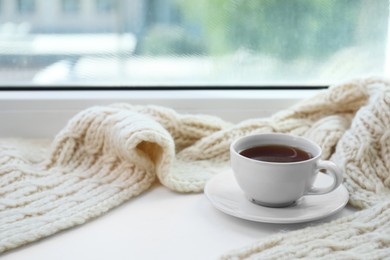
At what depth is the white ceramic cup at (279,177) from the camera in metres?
0.64

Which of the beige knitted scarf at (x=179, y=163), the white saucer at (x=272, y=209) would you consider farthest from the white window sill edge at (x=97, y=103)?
the white saucer at (x=272, y=209)

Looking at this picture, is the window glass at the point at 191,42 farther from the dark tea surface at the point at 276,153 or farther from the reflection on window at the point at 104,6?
the dark tea surface at the point at 276,153

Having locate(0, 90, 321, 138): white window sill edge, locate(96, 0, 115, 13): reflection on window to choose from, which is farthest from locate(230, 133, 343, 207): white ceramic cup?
locate(96, 0, 115, 13): reflection on window

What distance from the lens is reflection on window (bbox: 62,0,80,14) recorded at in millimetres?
909

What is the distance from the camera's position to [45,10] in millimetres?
913

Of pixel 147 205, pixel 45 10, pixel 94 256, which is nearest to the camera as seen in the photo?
pixel 94 256

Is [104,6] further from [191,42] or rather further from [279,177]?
[279,177]

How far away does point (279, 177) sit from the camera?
2.10ft

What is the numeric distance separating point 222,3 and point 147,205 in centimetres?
38

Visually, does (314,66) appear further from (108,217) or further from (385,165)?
(108,217)

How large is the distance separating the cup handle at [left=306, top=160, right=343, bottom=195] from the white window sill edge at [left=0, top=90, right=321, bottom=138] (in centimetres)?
26

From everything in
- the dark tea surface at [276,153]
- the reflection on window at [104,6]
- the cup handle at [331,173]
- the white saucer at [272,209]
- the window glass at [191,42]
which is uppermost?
the reflection on window at [104,6]

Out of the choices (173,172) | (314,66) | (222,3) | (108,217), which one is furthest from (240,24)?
(108,217)

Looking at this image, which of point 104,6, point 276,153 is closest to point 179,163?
point 276,153
